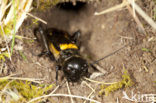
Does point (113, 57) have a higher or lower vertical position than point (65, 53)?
lower

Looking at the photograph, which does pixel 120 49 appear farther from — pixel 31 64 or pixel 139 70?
pixel 31 64

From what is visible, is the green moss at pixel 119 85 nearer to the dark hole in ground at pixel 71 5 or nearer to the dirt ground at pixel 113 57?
the dirt ground at pixel 113 57

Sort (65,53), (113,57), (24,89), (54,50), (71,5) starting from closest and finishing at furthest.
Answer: (24,89)
(113,57)
(65,53)
(54,50)
(71,5)

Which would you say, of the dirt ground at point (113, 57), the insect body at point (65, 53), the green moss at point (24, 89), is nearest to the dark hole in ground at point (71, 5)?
the dirt ground at point (113, 57)

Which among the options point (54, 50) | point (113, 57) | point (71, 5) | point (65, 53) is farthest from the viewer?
point (71, 5)

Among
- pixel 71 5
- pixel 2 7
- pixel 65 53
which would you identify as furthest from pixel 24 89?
pixel 71 5

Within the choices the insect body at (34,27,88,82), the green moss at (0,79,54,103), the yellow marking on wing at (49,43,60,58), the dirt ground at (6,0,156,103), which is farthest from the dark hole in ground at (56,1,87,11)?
the green moss at (0,79,54,103)

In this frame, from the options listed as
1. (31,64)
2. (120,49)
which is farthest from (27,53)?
(120,49)

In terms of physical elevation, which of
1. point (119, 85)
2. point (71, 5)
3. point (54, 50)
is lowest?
point (119, 85)

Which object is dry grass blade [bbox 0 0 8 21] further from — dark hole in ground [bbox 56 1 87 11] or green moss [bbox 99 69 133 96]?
dark hole in ground [bbox 56 1 87 11]

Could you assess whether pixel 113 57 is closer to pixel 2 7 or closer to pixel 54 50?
pixel 54 50
